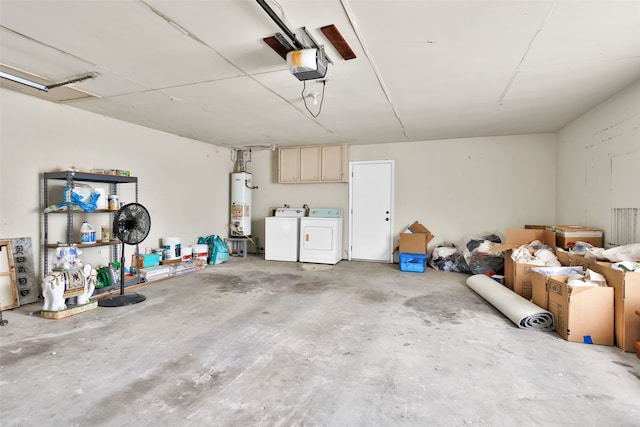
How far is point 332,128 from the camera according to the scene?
187 inches

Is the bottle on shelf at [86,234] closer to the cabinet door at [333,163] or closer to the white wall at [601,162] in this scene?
the cabinet door at [333,163]

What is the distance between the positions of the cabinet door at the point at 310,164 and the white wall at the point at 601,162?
4.05 metres

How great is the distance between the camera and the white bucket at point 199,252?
5246 millimetres

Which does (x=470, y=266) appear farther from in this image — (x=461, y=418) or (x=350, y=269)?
(x=461, y=418)

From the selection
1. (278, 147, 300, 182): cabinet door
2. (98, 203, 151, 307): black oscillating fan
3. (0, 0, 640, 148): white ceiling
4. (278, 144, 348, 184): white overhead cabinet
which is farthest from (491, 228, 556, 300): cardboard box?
(98, 203, 151, 307): black oscillating fan

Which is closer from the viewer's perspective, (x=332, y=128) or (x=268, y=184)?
(x=332, y=128)

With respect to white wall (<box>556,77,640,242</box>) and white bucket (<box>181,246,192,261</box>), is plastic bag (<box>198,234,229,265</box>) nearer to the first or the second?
white bucket (<box>181,246,192,261</box>)

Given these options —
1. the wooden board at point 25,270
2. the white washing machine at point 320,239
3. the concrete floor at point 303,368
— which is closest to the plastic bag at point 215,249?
the white washing machine at point 320,239

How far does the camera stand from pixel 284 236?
19.3ft

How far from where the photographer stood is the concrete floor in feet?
5.17

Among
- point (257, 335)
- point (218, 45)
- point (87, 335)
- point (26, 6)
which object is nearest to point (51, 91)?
point (26, 6)

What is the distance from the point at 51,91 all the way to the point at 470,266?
582 cm

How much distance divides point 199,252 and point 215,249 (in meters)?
0.35

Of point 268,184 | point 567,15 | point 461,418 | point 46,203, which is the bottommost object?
point 461,418
